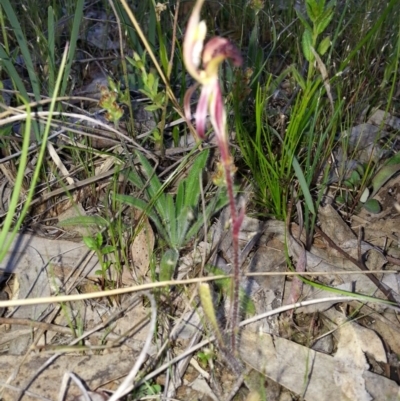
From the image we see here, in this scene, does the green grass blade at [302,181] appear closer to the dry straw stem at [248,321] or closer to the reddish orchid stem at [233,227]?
the dry straw stem at [248,321]

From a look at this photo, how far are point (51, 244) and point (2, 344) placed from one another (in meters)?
0.32

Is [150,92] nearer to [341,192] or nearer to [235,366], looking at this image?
[341,192]

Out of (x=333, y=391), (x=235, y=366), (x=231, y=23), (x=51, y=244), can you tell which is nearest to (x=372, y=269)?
(x=333, y=391)

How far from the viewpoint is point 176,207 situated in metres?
1.63

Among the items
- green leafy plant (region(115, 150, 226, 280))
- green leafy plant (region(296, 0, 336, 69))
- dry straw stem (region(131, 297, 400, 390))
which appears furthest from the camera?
green leafy plant (region(115, 150, 226, 280))

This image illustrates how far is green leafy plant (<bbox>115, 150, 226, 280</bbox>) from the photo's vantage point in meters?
1.58

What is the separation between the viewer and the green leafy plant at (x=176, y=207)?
1576 millimetres

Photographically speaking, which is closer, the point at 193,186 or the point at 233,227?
the point at 233,227

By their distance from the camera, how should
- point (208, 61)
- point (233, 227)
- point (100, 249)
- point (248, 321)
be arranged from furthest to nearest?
point (100, 249), point (248, 321), point (233, 227), point (208, 61)

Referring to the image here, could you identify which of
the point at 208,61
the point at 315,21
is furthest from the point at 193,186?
the point at 208,61

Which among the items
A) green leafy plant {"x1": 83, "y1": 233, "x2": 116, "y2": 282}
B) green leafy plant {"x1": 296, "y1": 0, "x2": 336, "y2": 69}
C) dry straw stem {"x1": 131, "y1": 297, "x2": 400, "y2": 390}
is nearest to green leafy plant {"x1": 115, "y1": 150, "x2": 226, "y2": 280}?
green leafy plant {"x1": 83, "y1": 233, "x2": 116, "y2": 282}

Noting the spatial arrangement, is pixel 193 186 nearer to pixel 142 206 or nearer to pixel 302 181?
pixel 142 206

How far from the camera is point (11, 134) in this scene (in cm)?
186

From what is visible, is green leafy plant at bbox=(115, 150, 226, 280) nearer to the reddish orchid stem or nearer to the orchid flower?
the reddish orchid stem
